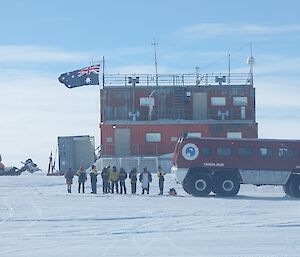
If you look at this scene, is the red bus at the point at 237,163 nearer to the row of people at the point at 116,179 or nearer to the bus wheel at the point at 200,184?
the bus wheel at the point at 200,184

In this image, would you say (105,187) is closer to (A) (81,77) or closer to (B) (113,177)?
(B) (113,177)

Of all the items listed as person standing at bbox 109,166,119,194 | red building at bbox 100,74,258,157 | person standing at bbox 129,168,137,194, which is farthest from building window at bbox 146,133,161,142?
person standing at bbox 129,168,137,194

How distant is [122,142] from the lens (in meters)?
59.6

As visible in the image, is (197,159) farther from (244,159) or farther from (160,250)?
(160,250)

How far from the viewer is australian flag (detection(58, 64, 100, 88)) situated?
60.5 meters

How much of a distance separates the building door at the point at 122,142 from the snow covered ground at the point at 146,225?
23635 millimetres

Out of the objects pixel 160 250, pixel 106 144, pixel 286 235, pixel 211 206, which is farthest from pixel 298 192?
pixel 106 144

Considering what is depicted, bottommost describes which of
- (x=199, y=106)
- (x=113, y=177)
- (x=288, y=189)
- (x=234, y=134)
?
(x=288, y=189)

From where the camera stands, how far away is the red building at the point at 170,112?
59.6 meters

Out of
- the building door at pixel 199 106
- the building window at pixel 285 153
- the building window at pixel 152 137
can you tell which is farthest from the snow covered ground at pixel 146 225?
the building door at pixel 199 106

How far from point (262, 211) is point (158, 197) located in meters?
7.59

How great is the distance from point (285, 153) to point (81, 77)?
28.2m

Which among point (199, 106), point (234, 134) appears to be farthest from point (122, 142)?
point (234, 134)

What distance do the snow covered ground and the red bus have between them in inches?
37.7
